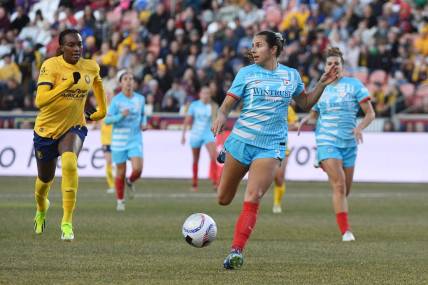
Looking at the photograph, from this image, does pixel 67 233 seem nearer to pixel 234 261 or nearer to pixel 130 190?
pixel 234 261

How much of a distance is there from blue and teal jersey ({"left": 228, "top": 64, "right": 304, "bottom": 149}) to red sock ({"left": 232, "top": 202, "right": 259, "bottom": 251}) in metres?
0.61

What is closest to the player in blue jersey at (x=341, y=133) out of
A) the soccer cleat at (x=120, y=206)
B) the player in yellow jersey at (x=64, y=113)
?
the player in yellow jersey at (x=64, y=113)

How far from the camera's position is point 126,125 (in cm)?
2105

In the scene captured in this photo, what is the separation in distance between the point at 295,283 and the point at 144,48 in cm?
2506

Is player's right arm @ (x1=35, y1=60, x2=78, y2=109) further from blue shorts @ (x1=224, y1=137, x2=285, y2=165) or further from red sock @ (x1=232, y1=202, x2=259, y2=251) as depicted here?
red sock @ (x1=232, y1=202, x2=259, y2=251)

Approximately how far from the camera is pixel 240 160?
11.1m

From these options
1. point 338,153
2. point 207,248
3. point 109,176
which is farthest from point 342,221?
point 109,176

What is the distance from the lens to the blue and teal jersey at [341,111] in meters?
14.9

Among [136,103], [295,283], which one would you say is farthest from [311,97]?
[136,103]

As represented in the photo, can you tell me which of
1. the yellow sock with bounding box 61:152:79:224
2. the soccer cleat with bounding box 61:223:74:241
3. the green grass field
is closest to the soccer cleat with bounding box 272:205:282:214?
the green grass field

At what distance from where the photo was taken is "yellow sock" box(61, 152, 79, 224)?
13070mm

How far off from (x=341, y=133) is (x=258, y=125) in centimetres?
407

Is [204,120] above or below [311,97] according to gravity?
below

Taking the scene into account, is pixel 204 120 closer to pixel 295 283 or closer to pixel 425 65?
pixel 425 65
